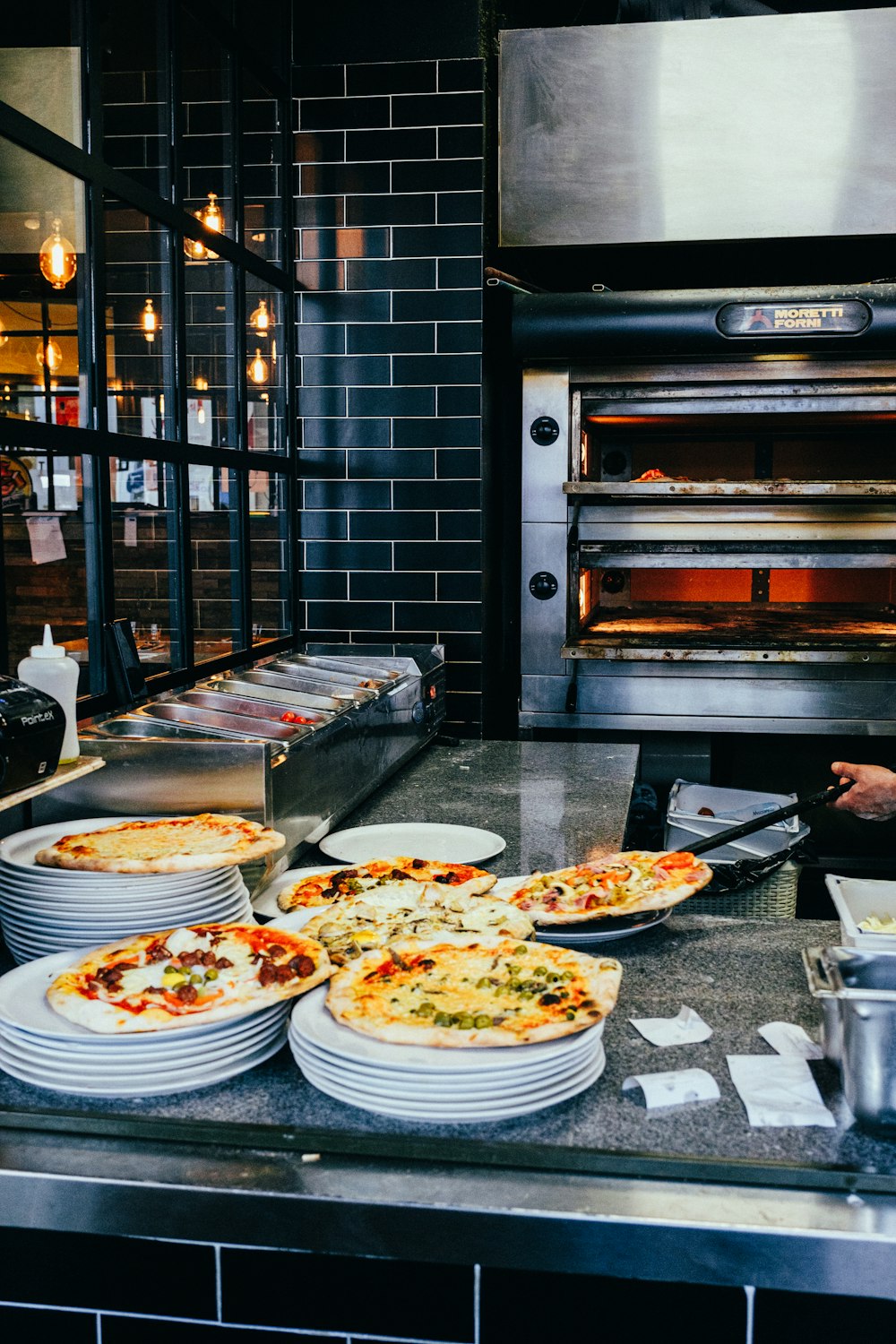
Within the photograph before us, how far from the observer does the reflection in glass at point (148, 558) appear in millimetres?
2699

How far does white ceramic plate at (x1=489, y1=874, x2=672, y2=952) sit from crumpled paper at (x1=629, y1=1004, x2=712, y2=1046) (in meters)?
0.23

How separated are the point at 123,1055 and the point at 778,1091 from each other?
2.20 ft

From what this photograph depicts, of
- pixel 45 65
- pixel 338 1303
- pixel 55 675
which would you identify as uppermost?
pixel 45 65

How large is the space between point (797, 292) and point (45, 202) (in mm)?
2026

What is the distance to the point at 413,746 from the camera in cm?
298

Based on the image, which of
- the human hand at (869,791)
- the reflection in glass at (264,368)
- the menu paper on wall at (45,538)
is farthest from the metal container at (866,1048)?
the reflection in glass at (264,368)

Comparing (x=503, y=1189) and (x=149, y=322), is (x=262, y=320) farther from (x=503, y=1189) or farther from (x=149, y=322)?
(x=503, y=1189)

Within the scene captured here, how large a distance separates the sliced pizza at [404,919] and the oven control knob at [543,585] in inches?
76.4

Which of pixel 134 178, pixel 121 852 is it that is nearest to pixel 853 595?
pixel 134 178

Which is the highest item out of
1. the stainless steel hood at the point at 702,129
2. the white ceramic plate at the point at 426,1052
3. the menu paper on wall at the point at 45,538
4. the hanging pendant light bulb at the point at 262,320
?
the stainless steel hood at the point at 702,129

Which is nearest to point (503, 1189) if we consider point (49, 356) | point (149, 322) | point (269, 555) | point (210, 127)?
point (49, 356)

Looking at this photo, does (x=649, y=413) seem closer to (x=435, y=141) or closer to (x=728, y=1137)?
(x=435, y=141)

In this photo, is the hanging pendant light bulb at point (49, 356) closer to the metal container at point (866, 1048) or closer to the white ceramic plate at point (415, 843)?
the white ceramic plate at point (415, 843)

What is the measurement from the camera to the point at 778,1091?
1194mm
